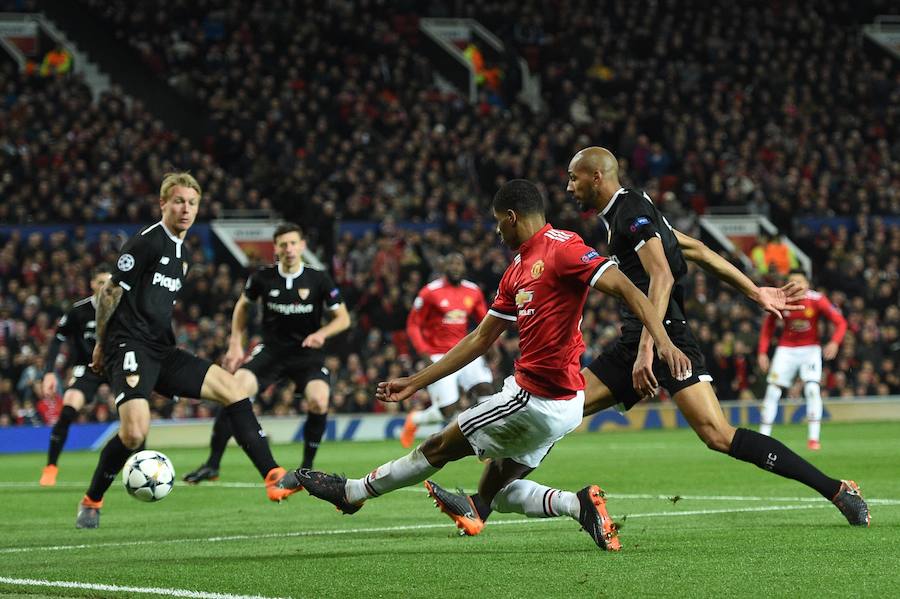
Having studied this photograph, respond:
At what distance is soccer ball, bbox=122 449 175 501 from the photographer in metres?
9.57

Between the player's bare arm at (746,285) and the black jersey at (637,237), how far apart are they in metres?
0.11

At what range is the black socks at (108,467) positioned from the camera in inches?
387

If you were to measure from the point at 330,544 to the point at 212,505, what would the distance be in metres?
3.60

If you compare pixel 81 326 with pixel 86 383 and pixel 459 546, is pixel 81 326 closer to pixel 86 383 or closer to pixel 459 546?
pixel 86 383

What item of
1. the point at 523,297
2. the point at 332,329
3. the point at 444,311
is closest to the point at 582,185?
the point at 523,297

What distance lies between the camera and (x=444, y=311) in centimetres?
1783

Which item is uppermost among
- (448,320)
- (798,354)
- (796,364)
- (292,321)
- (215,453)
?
(292,321)

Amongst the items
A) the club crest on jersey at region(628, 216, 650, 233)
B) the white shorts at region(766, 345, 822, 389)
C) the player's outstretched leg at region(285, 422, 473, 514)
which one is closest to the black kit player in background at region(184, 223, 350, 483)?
the player's outstretched leg at region(285, 422, 473, 514)

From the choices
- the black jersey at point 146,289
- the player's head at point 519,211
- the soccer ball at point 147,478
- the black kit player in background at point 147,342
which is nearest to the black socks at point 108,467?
the black kit player in background at point 147,342

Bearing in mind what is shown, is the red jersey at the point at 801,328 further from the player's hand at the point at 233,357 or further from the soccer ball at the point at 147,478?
the soccer ball at the point at 147,478

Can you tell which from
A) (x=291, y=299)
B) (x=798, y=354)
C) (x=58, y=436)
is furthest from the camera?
(x=798, y=354)

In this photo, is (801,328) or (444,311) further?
(801,328)

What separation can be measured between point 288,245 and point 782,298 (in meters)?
6.02

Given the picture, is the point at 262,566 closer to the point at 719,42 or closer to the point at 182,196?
the point at 182,196
